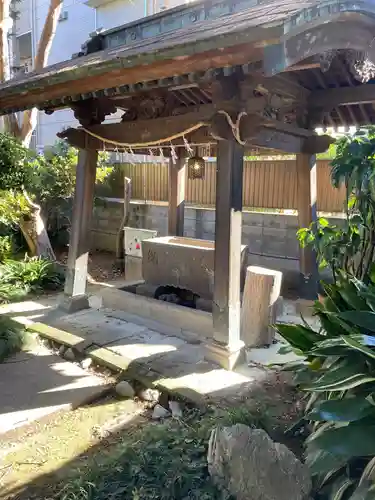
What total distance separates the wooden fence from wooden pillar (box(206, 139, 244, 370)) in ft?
10.7

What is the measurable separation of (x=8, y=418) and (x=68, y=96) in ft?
10.7

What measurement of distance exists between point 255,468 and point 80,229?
452 centimetres

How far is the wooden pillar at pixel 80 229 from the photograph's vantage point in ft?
20.0

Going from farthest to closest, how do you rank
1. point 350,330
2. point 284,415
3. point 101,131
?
point 101,131 → point 284,415 → point 350,330

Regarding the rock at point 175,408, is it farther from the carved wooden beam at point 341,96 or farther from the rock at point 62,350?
the carved wooden beam at point 341,96

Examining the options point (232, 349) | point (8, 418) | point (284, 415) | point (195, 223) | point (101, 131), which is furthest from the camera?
point (195, 223)

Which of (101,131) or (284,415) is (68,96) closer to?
(101,131)

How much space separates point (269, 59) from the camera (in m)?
2.71

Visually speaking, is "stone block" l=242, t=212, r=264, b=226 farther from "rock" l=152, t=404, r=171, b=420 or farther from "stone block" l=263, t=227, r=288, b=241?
"rock" l=152, t=404, r=171, b=420

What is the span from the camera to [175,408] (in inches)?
149

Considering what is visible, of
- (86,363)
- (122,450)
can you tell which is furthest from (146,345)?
(122,450)

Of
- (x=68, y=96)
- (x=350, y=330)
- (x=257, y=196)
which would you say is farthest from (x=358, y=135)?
(x=257, y=196)

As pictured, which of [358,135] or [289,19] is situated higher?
[289,19]

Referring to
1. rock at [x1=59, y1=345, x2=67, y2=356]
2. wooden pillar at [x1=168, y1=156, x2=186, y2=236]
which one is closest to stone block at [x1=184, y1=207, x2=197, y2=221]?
wooden pillar at [x1=168, y1=156, x2=186, y2=236]
